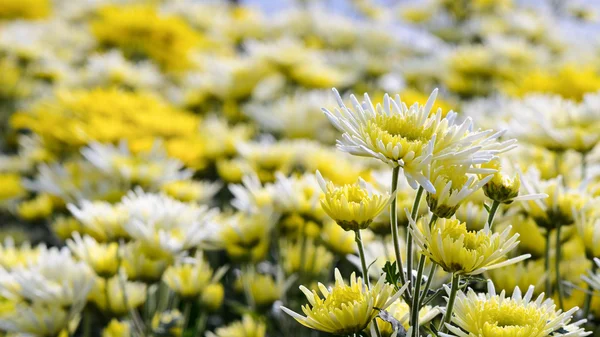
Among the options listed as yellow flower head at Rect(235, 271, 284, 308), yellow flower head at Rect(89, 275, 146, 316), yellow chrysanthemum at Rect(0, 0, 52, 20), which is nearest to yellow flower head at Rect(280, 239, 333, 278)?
yellow flower head at Rect(235, 271, 284, 308)

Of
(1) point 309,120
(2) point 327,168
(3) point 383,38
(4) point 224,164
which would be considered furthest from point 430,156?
(3) point 383,38

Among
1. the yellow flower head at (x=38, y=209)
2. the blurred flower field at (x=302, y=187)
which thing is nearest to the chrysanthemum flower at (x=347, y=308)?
the blurred flower field at (x=302, y=187)

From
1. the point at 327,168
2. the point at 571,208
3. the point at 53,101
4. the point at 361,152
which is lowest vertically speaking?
the point at 53,101

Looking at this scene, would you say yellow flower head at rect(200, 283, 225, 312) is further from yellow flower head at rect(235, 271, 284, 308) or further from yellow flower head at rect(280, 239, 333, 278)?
yellow flower head at rect(280, 239, 333, 278)

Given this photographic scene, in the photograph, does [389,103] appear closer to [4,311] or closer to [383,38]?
[4,311]

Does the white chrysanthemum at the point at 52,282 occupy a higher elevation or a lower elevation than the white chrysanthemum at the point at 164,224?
lower

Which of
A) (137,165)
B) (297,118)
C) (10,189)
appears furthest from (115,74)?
(137,165)

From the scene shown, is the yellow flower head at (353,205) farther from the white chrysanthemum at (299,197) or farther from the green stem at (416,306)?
the white chrysanthemum at (299,197)
